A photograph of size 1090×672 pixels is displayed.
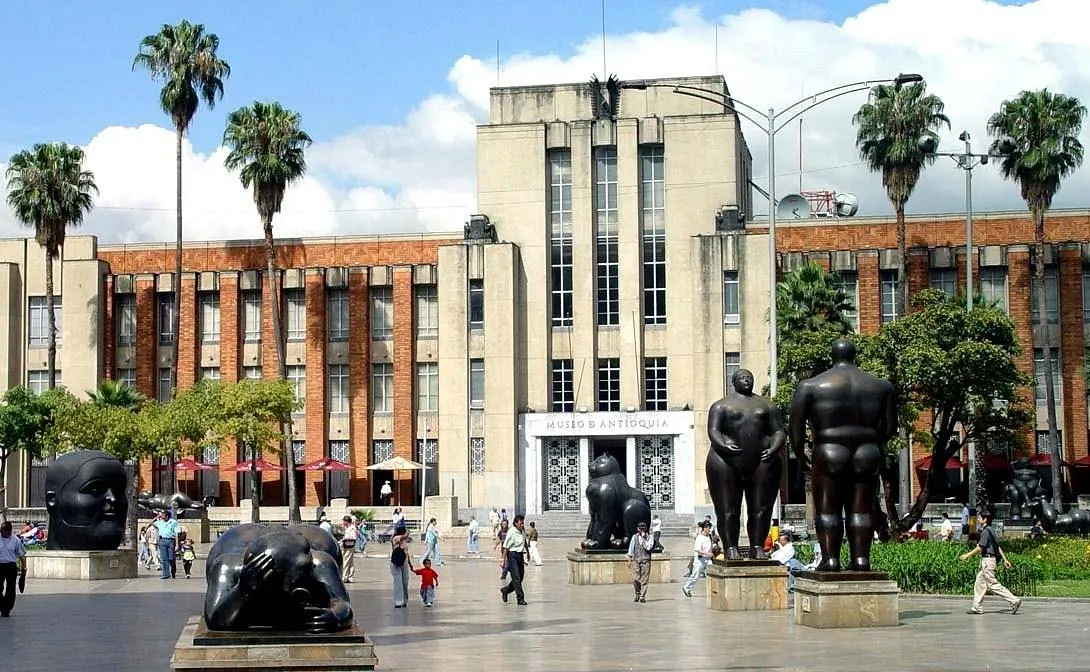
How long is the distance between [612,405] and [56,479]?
3368cm

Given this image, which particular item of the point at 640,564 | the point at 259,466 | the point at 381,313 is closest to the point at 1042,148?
the point at 381,313

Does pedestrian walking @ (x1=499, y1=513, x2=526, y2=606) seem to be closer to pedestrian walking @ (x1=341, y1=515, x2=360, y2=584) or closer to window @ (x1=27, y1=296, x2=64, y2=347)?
pedestrian walking @ (x1=341, y1=515, x2=360, y2=584)

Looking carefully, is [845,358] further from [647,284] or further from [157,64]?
[157,64]

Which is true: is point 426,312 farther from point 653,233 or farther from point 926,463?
point 926,463

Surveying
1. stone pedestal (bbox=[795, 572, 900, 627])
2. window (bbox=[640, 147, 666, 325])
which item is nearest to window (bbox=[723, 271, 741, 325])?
window (bbox=[640, 147, 666, 325])

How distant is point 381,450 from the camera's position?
66.9 m

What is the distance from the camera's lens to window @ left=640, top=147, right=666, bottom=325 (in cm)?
6297

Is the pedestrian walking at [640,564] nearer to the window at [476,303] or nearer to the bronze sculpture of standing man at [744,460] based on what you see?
the bronze sculpture of standing man at [744,460]

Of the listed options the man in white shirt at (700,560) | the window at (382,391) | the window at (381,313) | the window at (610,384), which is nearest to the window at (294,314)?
the window at (381,313)

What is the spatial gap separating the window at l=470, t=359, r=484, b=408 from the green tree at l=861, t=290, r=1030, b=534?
26.0 metres

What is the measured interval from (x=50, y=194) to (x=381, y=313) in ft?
48.3

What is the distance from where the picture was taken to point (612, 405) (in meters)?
63.0

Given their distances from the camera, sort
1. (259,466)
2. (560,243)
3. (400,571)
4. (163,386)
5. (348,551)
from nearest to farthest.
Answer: (400,571) < (348,551) < (560,243) < (259,466) < (163,386)

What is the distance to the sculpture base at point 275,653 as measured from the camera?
12680 mm
